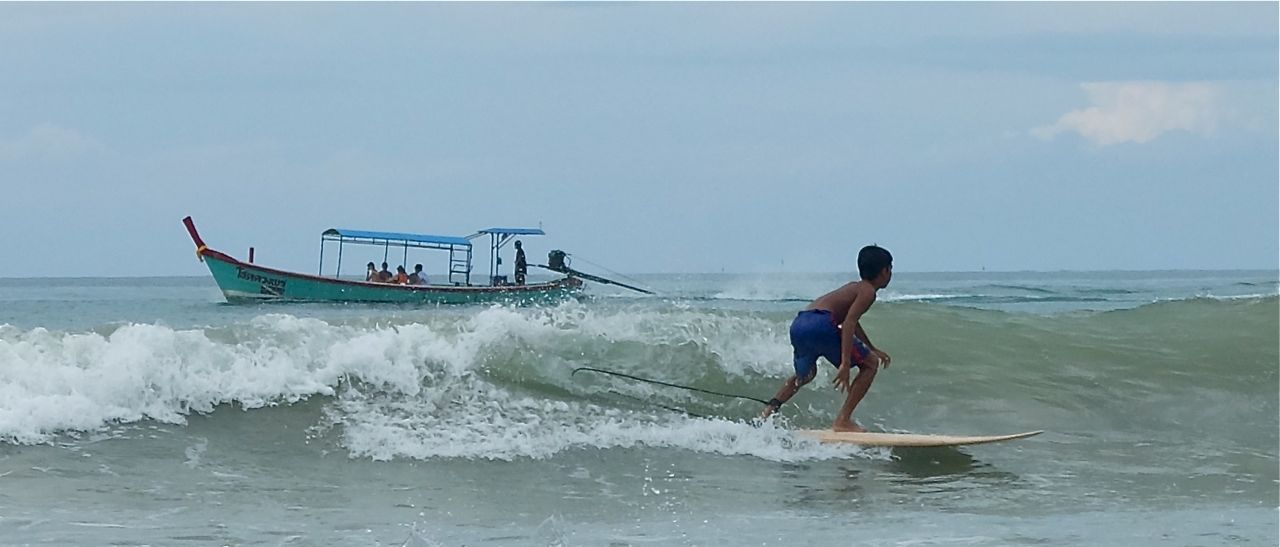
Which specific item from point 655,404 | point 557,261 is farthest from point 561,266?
point 655,404

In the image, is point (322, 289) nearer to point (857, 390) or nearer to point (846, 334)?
point (857, 390)

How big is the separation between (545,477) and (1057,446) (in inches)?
160

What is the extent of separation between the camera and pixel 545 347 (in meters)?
13.4

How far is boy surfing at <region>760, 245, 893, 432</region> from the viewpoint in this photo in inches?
392

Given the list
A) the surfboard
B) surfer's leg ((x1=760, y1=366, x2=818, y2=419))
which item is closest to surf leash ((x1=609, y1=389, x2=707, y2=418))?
surfer's leg ((x1=760, y1=366, x2=818, y2=419))

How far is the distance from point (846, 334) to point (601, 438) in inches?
78.8

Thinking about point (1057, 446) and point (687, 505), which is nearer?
point (687, 505)

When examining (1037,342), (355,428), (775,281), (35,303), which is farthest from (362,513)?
(775,281)

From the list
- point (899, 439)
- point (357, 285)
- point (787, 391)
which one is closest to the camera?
point (899, 439)

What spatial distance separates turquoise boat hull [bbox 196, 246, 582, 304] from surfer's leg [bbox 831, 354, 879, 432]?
2291 centimetres

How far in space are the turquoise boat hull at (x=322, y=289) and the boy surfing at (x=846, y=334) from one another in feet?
75.2

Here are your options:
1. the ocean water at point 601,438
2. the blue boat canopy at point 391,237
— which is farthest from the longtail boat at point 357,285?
the ocean water at point 601,438

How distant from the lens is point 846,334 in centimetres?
992

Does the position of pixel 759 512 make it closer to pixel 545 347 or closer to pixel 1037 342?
pixel 545 347
